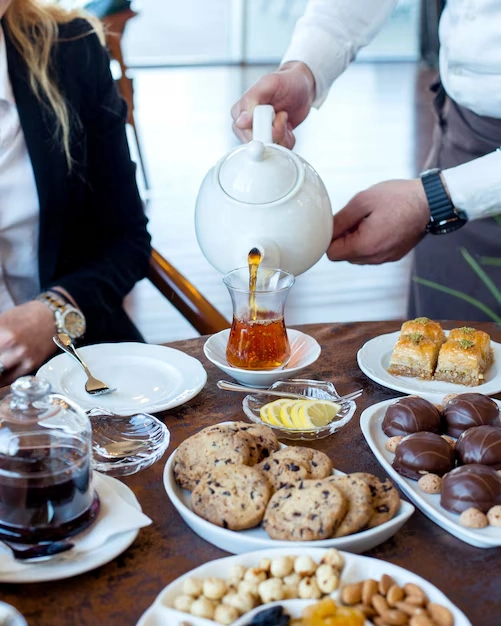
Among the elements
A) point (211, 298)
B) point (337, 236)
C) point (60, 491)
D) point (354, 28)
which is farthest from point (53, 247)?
point (211, 298)

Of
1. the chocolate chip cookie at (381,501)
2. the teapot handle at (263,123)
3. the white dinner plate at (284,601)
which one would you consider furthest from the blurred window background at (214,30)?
the white dinner plate at (284,601)

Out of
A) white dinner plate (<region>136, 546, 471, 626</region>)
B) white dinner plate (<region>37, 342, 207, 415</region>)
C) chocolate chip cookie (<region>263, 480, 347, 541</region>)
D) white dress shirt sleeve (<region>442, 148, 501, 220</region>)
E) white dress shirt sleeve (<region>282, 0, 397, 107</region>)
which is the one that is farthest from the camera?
white dress shirt sleeve (<region>282, 0, 397, 107</region>)

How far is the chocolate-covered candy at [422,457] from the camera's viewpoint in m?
1.00

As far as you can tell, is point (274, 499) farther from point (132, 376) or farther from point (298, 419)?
point (132, 376)

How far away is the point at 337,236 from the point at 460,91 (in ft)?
1.59

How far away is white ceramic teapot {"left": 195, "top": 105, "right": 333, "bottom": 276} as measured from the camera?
1.28 metres

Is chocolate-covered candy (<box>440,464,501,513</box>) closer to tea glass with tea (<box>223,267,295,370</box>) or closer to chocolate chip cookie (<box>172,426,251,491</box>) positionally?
chocolate chip cookie (<box>172,426,251,491</box>)

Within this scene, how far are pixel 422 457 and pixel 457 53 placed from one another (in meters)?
1.07

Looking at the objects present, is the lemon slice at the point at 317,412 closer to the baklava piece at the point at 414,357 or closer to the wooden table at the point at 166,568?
the wooden table at the point at 166,568

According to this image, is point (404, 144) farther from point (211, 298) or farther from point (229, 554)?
point (229, 554)

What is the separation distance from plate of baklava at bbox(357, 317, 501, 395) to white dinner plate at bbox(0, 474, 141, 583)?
0.58 meters

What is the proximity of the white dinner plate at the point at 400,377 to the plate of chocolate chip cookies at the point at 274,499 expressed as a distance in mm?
376

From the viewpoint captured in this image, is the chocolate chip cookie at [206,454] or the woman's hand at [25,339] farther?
the woman's hand at [25,339]

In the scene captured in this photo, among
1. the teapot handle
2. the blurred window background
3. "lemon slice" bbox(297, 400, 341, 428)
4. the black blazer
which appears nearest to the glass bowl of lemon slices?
"lemon slice" bbox(297, 400, 341, 428)
